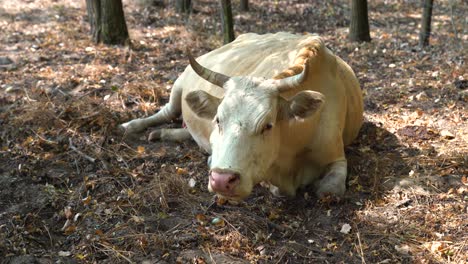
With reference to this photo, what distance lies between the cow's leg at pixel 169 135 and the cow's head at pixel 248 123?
168cm

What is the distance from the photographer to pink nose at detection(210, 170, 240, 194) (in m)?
3.76

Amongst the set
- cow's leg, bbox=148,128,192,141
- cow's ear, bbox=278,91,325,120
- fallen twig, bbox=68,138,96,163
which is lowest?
cow's leg, bbox=148,128,192,141

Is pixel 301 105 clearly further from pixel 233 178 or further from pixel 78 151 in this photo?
pixel 78 151

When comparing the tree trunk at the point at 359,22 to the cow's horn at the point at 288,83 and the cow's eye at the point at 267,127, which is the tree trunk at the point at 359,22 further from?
the cow's eye at the point at 267,127

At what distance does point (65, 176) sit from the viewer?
17.3ft

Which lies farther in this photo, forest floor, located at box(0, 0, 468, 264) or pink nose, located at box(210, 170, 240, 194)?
forest floor, located at box(0, 0, 468, 264)

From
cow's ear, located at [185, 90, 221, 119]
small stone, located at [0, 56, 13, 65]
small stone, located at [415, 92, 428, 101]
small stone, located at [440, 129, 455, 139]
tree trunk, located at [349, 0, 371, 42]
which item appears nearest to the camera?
cow's ear, located at [185, 90, 221, 119]

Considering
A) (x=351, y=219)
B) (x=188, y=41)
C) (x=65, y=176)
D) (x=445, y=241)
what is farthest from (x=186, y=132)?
(x=188, y=41)

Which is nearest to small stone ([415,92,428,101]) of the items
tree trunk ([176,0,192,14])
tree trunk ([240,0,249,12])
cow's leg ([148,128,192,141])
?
cow's leg ([148,128,192,141])

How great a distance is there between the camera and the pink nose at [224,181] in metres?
3.76

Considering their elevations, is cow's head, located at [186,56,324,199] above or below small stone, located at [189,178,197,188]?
above

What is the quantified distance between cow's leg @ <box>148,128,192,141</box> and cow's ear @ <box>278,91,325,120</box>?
6.91 ft

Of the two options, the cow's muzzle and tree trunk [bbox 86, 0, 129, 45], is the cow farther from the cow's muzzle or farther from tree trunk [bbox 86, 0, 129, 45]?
tree trunk [bbox 86, 0, 129, 45]

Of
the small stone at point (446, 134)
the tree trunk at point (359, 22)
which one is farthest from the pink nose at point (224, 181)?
the tree trunk at point (359, 22)
